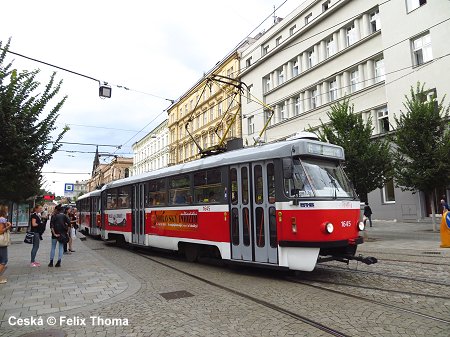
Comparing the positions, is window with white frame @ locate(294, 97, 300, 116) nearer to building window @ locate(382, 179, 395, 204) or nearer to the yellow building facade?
the yellow building facade

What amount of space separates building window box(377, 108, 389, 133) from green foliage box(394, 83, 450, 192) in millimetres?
6471

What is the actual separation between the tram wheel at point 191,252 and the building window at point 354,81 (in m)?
19.7

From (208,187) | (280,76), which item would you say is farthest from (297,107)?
(208,187)

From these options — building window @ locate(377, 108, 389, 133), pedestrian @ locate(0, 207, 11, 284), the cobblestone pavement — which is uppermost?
building window @ locate(377, 108, 389, 133)

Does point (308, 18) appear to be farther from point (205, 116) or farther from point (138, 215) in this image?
point (138, 215)

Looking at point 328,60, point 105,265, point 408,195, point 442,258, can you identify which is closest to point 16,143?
point 105,265

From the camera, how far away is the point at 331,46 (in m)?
28.2

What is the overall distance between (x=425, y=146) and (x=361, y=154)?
2.77m

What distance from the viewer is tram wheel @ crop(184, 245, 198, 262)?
10.9 m

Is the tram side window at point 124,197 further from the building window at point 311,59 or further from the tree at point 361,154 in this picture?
the building window at point 311,59

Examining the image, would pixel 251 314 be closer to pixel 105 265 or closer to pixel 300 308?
pixel 300 308

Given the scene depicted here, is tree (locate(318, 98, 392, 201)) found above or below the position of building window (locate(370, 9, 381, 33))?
below

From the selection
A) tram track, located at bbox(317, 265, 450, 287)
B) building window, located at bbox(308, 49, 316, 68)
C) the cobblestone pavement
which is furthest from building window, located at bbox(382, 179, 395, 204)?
tram track, located at bbox(317, 265, 450, 287)

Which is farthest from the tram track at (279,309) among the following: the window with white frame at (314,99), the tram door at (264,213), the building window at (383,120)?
the window with white frame at (314,99)
